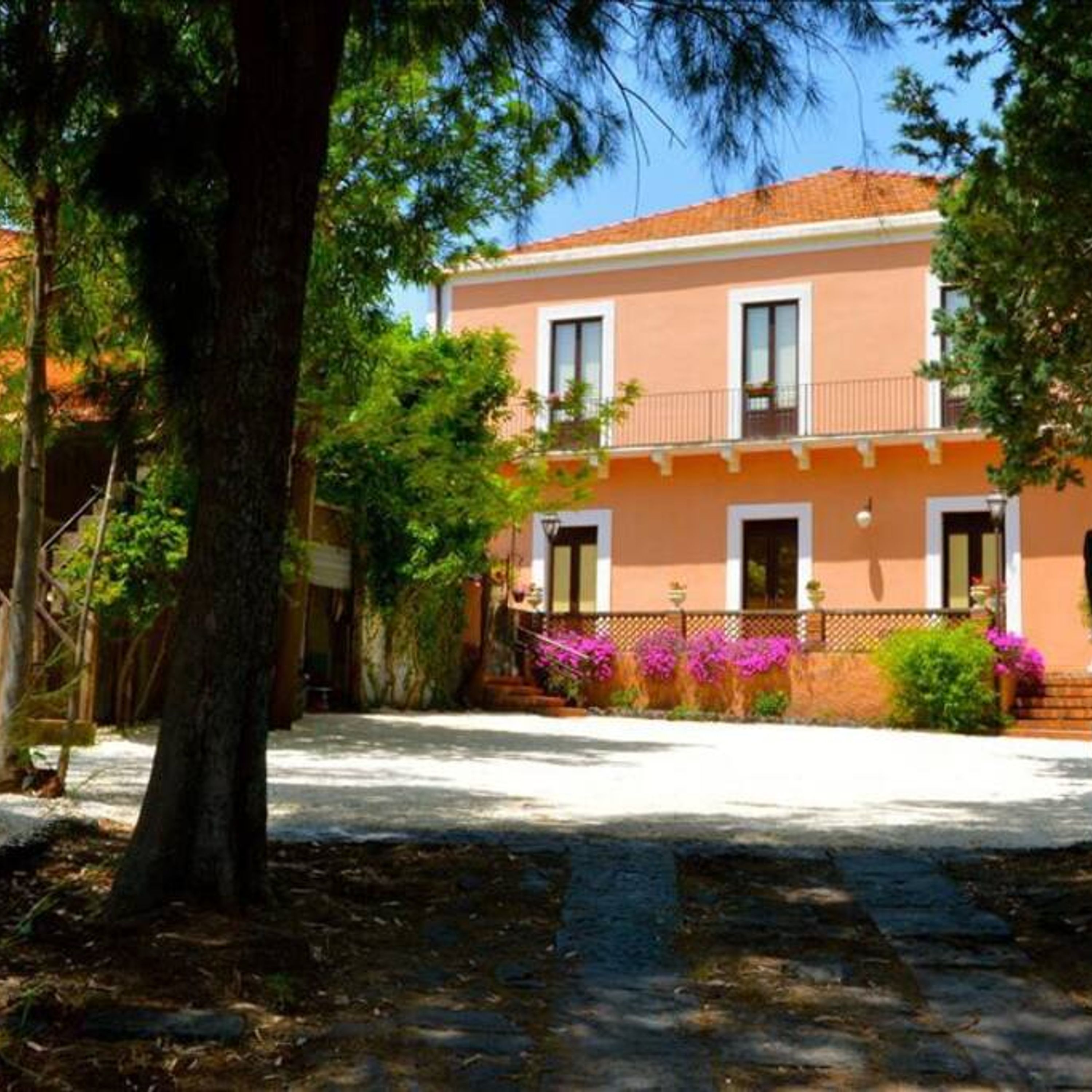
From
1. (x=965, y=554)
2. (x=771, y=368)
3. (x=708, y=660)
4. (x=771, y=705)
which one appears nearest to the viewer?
(x=771, y=705)

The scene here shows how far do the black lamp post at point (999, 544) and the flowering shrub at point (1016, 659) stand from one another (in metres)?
0.49

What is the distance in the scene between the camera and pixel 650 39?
566cm

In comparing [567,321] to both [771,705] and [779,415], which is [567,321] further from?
[771,705]

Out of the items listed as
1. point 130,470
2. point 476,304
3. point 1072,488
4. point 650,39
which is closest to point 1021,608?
point 1072,488

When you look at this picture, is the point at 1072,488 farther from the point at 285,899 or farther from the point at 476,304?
the point at 285,899

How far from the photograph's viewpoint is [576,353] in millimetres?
22703

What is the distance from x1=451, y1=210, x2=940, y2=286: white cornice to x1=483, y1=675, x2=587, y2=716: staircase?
18.8ft

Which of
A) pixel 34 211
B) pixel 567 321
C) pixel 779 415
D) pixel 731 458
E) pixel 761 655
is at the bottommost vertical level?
pixel 761 655

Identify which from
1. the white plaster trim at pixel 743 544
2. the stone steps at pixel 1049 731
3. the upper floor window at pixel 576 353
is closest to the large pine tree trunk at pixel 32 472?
the stone steps at pixel 1049 731

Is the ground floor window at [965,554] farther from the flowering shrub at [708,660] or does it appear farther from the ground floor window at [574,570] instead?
the ground floor window at [574,570]

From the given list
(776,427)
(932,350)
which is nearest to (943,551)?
(932,350)

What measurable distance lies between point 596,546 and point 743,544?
7.82 ft

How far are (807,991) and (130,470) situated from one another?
31.6ft

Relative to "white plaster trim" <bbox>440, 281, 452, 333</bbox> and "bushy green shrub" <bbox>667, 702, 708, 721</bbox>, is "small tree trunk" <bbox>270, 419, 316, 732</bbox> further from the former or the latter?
"white plaster trim" <bbox>440, 281, 452, 333</bbox>
